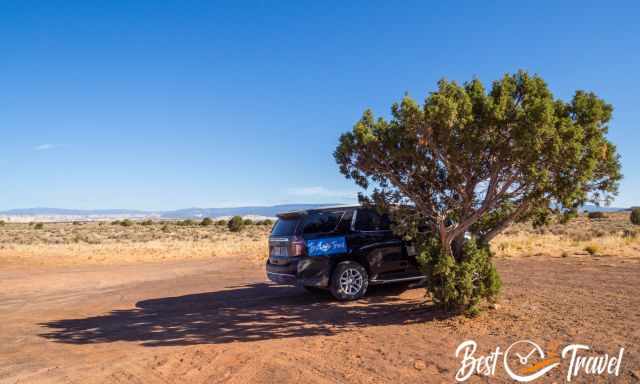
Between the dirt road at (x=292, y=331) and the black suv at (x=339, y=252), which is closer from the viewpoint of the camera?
the dirt road at (x=292, y=331)

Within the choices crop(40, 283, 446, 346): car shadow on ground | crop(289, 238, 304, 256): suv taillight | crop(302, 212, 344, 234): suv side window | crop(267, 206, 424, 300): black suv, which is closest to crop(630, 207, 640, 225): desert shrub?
crop(40, 283, 446, 346): car shadow on ground

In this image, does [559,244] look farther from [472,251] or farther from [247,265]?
[472,251]

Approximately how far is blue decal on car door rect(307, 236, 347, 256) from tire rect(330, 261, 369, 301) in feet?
1.03

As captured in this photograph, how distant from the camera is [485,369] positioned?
547cm

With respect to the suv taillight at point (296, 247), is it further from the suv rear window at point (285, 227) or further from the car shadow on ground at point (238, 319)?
the car shadow on ground at point (238, 319)

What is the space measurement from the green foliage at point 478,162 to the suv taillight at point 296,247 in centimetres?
169

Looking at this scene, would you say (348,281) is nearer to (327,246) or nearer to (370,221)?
(327,246)

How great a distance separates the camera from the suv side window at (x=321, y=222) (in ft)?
32.8

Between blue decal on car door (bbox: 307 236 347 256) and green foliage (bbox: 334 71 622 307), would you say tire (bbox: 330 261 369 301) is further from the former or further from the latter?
green foliage (bbox: 334 71 622 307)

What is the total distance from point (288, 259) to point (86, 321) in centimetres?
426

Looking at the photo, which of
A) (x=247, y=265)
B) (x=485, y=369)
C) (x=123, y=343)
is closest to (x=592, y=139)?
(x=485, y=369)

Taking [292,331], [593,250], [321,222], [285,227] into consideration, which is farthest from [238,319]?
[593,250]

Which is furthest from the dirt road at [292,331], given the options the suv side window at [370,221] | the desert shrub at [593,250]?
the desert shrub at [593,250]

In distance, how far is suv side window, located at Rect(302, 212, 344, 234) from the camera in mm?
9992
